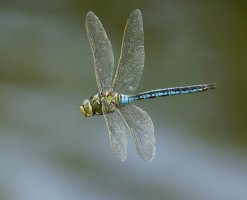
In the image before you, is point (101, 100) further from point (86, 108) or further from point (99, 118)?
point (99, 118)

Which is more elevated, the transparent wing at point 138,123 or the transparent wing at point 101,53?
the transparent wing at point 101,53

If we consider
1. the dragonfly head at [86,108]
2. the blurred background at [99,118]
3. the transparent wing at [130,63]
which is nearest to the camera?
the dragonfly head at [86,108]

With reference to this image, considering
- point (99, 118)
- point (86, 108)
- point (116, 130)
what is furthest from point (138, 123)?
point (99, 118)

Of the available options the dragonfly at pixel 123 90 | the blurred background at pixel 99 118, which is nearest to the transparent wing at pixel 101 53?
the dragonfly at pixel 123 90

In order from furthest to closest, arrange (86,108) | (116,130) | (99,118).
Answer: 1. (99,118)
2. (116,130)
3. (86,108)

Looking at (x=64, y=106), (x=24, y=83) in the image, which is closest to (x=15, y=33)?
(x=24, y=83)

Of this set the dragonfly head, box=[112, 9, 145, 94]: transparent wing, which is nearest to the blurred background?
box=[112, 9, 145, 94]: transparent wing

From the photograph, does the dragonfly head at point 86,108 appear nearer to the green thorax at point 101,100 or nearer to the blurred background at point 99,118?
the green thorax at point 101,100

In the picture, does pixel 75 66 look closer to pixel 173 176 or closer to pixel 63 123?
pixel 63 123
